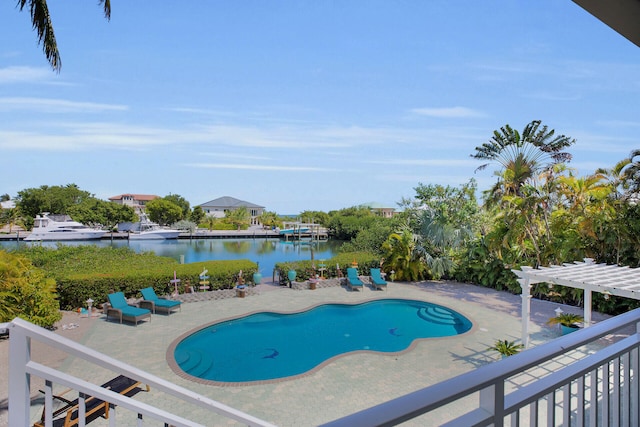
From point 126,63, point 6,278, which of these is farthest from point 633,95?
point 6,278

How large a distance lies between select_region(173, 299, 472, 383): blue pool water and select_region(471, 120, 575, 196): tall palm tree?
938cm

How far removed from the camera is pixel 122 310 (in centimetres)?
1091

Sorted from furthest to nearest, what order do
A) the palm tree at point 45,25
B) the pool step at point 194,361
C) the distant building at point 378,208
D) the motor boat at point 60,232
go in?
the distant building at point 378,208 → the motor boat at point 60,232 → the pool step at point 194,361 → the palm tree at point 45,25

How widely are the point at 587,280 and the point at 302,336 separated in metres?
7.04

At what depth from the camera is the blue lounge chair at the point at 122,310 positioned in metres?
10.7

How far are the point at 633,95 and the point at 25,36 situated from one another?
15.1m

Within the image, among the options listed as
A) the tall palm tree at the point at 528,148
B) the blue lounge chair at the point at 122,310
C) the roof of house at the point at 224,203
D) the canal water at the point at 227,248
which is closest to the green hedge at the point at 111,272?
the blue lounge chair at the point at 122,310

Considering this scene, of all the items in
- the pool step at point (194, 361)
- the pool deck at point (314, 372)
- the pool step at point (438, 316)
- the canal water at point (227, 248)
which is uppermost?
the pool deck at point (314, 372)

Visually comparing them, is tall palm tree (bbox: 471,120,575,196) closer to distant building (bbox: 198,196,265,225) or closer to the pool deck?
the pool deck

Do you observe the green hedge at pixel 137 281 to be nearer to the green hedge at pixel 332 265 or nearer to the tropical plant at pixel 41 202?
the green hedge at pixel 332 265

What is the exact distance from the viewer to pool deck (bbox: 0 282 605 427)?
643 centimetres

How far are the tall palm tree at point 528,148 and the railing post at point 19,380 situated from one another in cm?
1979

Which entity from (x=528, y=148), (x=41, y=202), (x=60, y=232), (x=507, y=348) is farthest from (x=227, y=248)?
(x=507, y=348)

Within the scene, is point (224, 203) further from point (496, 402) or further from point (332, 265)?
point (496, 402)
